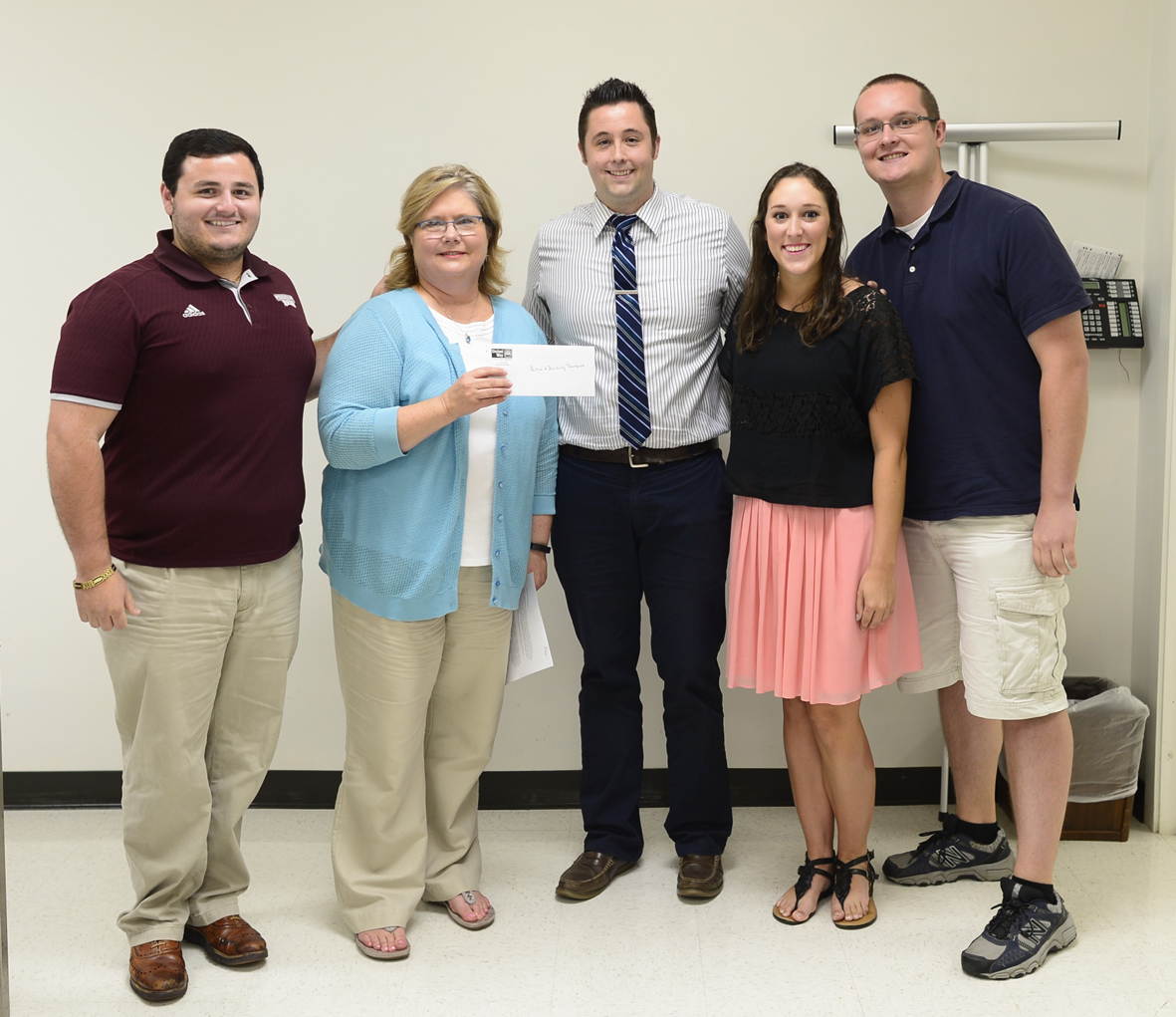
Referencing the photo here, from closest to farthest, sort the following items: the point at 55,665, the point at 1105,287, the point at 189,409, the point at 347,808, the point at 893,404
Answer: the point at 189,409 → the point at 893,404 → the point at 347,808 → the point at 1105,287 → the point at 55,665

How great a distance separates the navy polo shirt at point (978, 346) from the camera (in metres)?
2.29

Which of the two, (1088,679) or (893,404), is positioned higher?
(893,404)

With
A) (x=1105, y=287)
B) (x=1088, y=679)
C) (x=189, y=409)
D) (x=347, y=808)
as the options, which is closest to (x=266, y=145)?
(x=189, y=409)

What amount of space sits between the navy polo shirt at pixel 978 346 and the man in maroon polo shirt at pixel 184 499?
138 cm

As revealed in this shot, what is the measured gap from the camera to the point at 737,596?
8.15 feet

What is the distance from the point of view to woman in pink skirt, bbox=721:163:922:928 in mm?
2293

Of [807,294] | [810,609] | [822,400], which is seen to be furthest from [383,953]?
[807,294]

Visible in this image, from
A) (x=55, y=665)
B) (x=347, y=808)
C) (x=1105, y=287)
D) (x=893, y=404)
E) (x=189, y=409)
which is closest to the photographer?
(x=189, y=409)

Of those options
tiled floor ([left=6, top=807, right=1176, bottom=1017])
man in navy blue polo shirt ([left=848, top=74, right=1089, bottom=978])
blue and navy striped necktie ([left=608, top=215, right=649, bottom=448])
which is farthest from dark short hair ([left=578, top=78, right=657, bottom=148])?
tiled floor ([left=6, top=807, right=1176, bottom=1017])

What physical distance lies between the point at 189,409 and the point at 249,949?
120cm

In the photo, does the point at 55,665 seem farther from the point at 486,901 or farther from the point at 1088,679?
the point at 1088,679

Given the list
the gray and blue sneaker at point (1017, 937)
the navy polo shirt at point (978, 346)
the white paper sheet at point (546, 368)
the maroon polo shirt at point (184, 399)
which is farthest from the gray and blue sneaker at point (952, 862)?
the maroon polo shirt at point (184, 399)

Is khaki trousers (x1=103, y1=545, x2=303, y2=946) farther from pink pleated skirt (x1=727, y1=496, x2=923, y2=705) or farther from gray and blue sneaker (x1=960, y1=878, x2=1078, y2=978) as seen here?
gray and blue sneaker (x1=960, y1=878, x2=1078, y2=978)

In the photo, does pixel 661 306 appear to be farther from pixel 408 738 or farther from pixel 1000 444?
pixel 408 738
